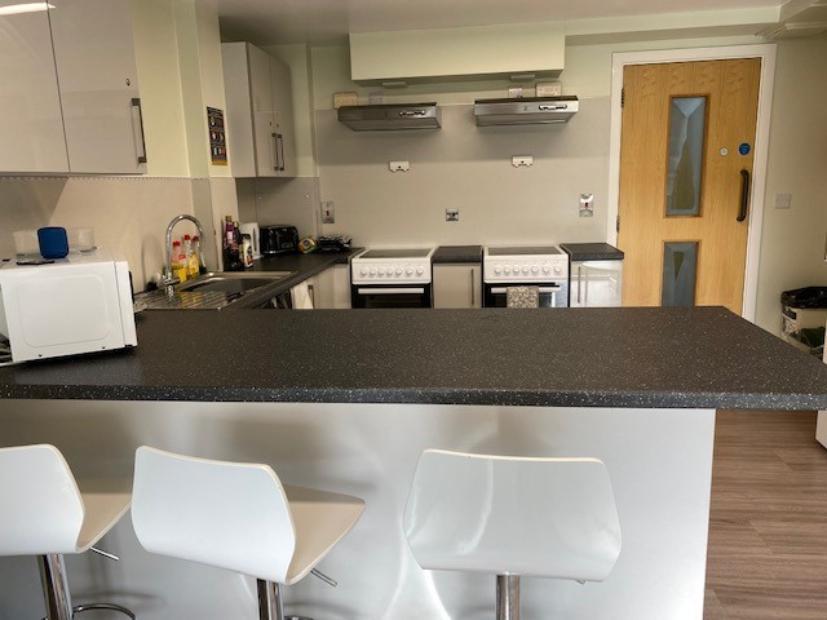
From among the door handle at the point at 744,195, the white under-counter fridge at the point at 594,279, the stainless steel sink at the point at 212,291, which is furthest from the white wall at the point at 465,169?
the stainless steel sink at the point at 212,291

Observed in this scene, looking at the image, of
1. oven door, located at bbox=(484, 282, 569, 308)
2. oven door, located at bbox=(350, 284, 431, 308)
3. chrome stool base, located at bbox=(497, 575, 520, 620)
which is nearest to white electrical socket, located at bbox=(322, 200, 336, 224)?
oven door, located at bbox=(350, 284, 431, 308)

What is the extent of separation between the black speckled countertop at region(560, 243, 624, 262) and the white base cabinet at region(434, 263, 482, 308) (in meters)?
0.56

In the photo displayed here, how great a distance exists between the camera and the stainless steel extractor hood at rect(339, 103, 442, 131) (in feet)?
12.0

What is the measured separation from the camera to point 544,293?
11.8ft

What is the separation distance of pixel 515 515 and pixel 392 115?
3.04m

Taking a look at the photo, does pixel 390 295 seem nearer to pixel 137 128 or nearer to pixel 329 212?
pixel 329 212

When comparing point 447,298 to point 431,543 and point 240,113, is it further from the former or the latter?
point 431,543

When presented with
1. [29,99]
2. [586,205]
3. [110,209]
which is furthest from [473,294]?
[29,99]

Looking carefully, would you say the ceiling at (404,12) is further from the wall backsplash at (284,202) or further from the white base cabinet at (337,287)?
the white base cabinet at (337,287)

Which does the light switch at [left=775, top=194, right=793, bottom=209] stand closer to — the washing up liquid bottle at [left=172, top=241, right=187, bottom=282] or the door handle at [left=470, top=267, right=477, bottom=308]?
the door handle at [left=470, top=267, right=477, bottom=308]

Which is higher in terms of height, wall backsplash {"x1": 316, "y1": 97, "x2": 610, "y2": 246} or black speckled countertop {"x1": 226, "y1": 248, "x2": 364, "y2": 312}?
wall backsplash {"x1": 316, "y1": 97, "x2": 610, "y2": 246}

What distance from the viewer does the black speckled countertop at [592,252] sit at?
11.8ft

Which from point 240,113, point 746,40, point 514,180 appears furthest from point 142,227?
point 746,40

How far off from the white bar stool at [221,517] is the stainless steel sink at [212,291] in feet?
4.14
